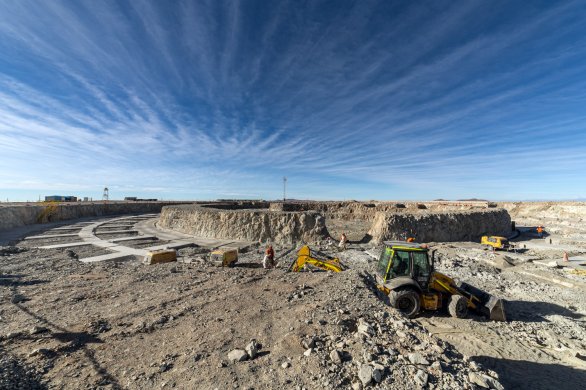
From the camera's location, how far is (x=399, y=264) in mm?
8984

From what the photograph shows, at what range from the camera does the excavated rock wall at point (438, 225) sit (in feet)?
75.9

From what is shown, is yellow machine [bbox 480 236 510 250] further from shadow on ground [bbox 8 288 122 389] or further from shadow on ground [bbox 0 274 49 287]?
shadow on ground [bbox 0 274 49 287]

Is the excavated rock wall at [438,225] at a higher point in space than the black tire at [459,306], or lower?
higher

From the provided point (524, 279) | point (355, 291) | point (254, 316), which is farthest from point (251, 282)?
point (524, 279)

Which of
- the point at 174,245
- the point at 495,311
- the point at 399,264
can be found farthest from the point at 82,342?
the point at 174,245

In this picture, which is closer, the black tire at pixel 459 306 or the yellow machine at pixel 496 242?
the black tire at pixel 459 306

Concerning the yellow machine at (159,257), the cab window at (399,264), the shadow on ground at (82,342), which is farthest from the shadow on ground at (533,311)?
the yellow machine at (159,257)

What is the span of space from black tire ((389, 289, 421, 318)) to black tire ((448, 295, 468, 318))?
4.17ft

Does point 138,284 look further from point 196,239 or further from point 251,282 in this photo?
point 196,239

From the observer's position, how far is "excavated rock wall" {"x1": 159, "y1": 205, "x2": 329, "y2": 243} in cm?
2330

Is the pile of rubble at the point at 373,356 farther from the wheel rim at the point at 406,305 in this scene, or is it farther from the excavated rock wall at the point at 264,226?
the excavated rock wall at the point at 264,226

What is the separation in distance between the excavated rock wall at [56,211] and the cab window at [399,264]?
4015 cm

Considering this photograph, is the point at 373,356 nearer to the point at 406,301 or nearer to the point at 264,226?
the point at 406,301

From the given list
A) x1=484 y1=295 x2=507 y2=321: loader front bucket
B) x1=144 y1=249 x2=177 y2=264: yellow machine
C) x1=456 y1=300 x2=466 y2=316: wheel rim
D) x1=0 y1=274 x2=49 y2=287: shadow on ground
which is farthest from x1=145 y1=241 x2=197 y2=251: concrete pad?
x1=484 y1=295 x2=507 y2=321: loader front bucket
